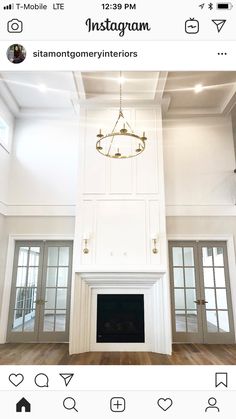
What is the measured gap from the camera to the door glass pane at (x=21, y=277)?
4.70 meters

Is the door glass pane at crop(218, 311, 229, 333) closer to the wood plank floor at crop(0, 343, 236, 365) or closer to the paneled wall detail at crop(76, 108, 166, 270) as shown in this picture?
the wood plank floor at crop(0, 343, 236, 365)

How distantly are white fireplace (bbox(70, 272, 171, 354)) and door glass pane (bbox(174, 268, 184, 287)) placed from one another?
76 cm

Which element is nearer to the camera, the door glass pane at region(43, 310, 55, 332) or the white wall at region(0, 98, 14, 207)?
the door glass pane at region(43, 310, 55, 332)

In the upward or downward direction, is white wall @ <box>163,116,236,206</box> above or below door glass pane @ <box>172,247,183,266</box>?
above

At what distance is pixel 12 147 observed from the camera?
5.08 m

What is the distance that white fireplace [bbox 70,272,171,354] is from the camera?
12.7ft

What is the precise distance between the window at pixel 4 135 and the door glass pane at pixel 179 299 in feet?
13.3

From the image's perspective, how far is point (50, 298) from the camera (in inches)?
182

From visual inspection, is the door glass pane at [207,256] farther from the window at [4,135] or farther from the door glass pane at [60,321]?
the window at [4,135]

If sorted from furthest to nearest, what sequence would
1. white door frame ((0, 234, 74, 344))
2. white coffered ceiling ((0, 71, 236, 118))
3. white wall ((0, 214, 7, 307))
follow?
Result: white wall ((0, 214, 7, 307)), white door frame ((0, 234, 74, 344)), white coffered ceiling ((0, 71, 236, 118))
